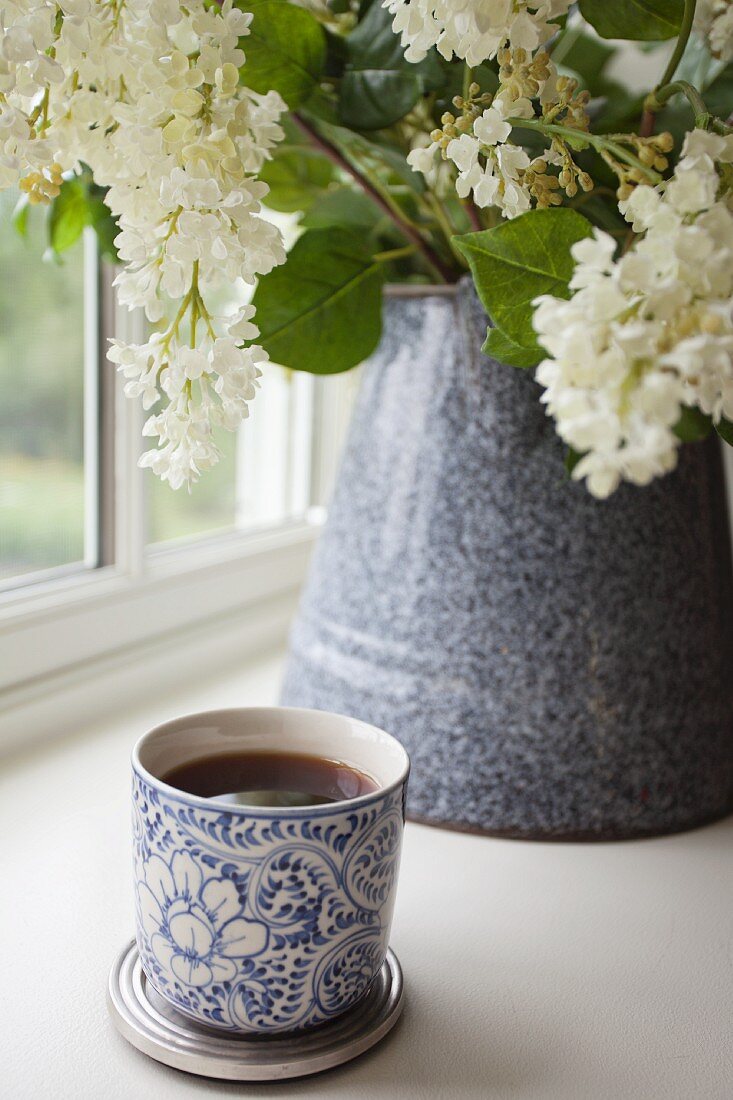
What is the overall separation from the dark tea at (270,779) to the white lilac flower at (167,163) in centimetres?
12

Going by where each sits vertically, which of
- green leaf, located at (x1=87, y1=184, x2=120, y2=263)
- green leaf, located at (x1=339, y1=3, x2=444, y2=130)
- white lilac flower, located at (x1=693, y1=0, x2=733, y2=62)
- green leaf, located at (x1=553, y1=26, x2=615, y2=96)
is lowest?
green leaf, located at (x1=87, y1=184, x2=120, y2=263)

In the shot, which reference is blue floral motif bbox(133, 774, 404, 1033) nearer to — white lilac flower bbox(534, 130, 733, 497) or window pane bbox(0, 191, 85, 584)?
white lilac flower bbox(534, 130, 733, 497)

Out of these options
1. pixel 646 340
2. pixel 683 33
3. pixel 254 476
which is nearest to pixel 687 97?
pixel 683 33

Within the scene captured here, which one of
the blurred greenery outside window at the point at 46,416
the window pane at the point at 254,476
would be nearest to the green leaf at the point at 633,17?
the blurred greenery outside window at the point at 46,416

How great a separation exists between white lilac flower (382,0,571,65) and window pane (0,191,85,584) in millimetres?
391

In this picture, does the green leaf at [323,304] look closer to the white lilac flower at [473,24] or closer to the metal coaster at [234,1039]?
the white lilac flower at [473,24]

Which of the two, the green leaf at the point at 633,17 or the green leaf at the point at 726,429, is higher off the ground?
the green leaf at the point at 633,17

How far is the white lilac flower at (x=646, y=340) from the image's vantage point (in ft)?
0.80

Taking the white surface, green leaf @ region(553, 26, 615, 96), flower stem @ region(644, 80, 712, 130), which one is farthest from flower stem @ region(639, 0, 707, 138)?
the white surface

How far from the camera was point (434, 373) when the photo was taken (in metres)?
0.52

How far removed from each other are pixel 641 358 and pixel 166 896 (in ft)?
0.75

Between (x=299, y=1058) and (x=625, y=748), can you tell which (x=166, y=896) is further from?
(x=625, y=748)

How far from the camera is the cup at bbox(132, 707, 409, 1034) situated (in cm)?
33

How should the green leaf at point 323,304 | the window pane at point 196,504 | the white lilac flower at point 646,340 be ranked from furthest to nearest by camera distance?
1. the window pane at point 196,504
2. the green leaf at point 323,304
3. the white lilac flower at point 646,340
